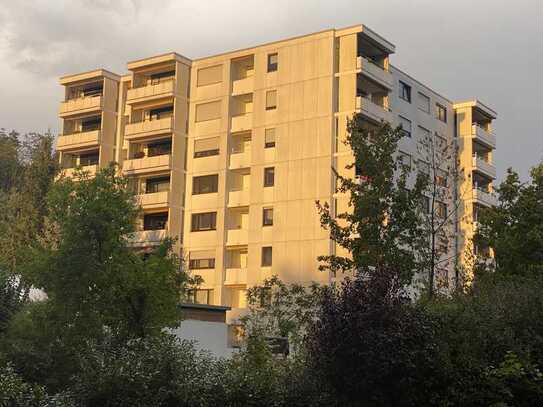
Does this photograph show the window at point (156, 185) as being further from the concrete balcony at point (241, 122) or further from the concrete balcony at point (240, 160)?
the concrete balcony at point (241, 122)

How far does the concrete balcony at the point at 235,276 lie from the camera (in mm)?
56000

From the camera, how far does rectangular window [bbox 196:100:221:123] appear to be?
59791 millimetres

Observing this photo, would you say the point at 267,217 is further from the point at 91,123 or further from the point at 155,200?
the point at 91,123

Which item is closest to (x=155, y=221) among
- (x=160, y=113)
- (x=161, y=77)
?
(x=160, y=113)

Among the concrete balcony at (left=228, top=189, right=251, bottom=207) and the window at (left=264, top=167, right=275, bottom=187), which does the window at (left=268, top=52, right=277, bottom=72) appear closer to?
the window at (left=264, top=167, right=275, bottom=187)

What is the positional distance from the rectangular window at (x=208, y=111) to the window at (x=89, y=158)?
960 centimetres

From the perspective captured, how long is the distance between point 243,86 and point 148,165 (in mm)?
8546

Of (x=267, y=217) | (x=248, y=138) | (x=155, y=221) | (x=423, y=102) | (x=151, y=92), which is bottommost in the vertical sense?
(x=267, y=217)

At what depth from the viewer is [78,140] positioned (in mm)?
65125

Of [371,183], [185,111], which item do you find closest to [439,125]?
[185,111]

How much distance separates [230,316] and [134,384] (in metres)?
37.9

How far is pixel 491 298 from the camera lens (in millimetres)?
21703

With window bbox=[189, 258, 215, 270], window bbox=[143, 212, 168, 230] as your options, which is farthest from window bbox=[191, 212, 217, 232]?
window bbox=[189, 258, 215, 270]

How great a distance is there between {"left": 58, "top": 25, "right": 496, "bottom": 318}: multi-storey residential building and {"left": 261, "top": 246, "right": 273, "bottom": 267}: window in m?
0.07
